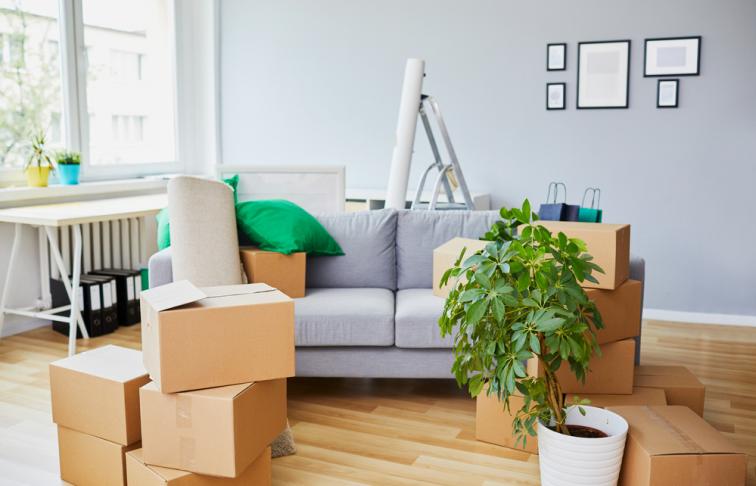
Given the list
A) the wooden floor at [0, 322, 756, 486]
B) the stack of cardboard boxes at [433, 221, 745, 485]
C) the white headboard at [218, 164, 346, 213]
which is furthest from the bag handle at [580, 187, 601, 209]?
the stack of cardboard boxes at [433, 221, 745, 485]

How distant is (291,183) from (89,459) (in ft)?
6.38

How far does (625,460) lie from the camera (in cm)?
229

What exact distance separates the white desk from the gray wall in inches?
60.3

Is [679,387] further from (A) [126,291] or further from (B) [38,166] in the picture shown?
(B) [38,166]

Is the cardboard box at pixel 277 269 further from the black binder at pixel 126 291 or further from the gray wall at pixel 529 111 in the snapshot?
the gray wall at pixel 529 111

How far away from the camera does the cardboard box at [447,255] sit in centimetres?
308

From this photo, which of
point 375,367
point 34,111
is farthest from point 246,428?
point 34,111

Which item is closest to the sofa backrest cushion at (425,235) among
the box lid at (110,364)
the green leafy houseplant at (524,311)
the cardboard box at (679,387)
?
the cardboard box at (679,387)

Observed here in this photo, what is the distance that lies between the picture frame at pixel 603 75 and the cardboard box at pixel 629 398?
238 centimetres

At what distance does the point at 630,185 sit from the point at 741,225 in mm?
684

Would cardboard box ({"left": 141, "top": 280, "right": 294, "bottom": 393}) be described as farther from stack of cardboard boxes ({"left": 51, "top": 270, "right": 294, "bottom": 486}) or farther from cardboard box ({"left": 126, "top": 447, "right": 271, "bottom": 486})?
cardboard box ({"left": 126, "top": 447, "right": 271, "bottom": 486})

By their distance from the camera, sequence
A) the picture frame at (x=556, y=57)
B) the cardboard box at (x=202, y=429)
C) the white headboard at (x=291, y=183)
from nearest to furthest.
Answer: the cardboard box at (x=202, y=429), the white headboard at (x=291, y=183), the picture frame at (x=556, y=57)

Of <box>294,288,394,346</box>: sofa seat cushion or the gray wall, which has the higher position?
the gray wall

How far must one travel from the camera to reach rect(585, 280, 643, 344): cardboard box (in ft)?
8.80
